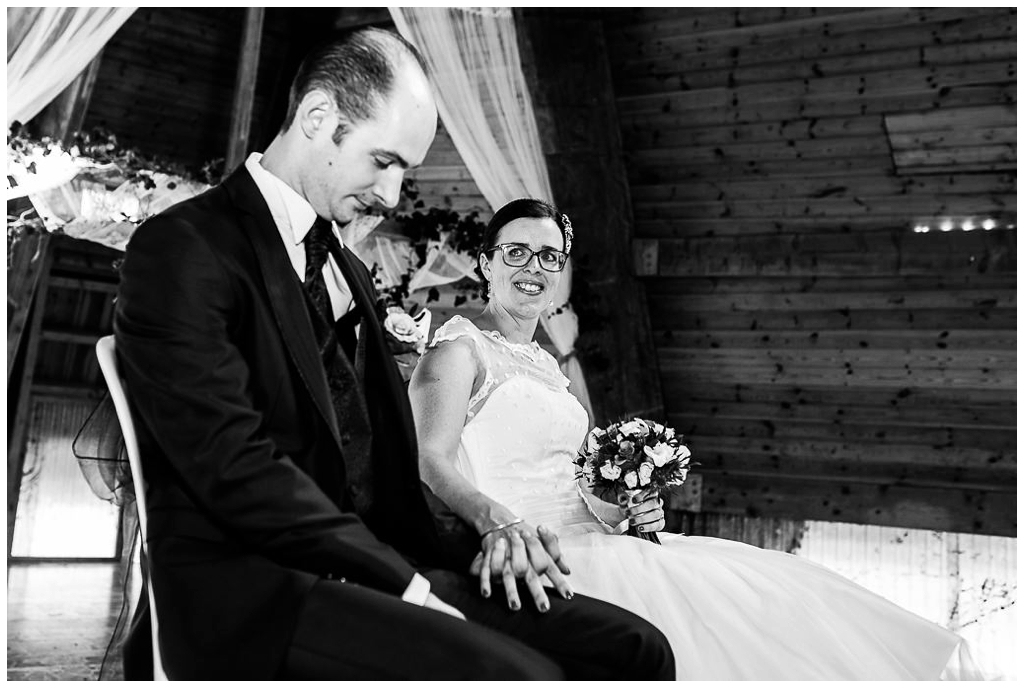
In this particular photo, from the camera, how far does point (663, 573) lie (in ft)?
6.25

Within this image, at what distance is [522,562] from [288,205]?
62 cm

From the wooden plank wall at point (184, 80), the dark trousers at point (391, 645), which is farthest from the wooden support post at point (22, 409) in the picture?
the dark trousers at point (391, 645)

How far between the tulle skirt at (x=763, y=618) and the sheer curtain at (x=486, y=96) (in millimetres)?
3319

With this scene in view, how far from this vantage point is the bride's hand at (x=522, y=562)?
4.82 ft

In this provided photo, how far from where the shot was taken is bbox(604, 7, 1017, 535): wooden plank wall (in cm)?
593

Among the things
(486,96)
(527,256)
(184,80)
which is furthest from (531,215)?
(184,80)

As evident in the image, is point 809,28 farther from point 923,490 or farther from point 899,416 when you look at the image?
point 923,490

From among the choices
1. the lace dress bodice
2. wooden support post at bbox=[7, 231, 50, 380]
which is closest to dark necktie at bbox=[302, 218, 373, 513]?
the lace dress bodice

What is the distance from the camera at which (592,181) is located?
→ 630cm

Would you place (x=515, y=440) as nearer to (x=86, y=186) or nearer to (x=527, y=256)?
(x=527, y=256)

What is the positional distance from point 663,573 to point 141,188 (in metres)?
4.59

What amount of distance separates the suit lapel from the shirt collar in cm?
2

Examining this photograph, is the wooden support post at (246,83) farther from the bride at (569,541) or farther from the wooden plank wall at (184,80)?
the bride at (569,541)

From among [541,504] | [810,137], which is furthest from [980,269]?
[541,504]
